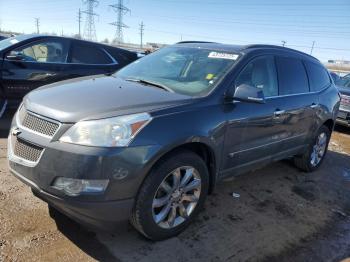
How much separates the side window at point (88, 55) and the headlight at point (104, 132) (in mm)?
4448

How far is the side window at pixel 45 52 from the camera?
6289 millimetres

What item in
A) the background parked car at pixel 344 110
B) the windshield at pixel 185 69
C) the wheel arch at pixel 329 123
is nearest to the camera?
the windshield at pixel 185 69

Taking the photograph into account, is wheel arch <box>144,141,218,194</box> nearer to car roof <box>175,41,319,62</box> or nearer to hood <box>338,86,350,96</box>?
car roof <box>175,41,319,62</box>

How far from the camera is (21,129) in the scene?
3012 millimetres

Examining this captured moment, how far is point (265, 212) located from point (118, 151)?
221cm

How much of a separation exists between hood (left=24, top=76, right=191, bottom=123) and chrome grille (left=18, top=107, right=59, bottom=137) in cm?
5

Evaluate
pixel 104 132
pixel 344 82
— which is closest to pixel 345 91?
pixel 344 82

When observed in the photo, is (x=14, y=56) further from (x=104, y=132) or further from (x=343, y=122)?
(x=343, y=122)

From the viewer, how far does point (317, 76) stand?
546 centimetres

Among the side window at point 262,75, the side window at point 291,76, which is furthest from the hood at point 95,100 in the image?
the side window at point 291,76

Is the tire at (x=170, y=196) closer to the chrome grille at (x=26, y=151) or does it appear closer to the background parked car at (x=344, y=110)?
the chrome grille at (x=26, y=151)

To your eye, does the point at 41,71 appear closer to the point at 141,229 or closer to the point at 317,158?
the point at 141,229

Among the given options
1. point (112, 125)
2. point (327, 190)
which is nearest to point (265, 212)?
point (327, 190)

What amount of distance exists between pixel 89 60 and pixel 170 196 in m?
4.58
